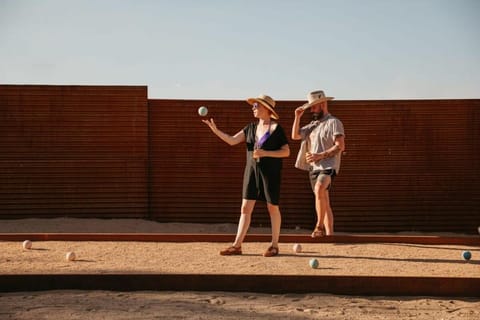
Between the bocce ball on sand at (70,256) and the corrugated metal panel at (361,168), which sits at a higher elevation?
the corrugated metal panel at (361,168)

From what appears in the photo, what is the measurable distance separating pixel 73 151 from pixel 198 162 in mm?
1887

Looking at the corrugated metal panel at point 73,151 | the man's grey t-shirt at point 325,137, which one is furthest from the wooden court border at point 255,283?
the corrugated metal panel at point 73,151

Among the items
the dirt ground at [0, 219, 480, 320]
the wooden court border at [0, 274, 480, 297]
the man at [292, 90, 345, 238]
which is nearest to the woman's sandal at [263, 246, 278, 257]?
the dirt ground at [0, 219, 480, 320]

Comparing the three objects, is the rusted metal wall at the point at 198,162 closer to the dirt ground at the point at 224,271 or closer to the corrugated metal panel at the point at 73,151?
the corrugated metal panel at the point at 73,151

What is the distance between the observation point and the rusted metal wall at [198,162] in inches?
403

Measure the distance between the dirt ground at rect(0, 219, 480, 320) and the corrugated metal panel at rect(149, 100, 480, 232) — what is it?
2734 mm

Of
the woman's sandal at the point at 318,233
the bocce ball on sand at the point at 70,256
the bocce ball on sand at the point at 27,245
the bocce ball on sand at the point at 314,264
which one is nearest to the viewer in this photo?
the bocce ball on sand at the point at 314,264

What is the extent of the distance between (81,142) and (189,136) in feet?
5.34

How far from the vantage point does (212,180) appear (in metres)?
10.5

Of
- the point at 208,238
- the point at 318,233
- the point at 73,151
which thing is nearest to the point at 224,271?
the point at 208,238

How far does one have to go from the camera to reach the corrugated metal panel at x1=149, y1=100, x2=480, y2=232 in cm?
1044

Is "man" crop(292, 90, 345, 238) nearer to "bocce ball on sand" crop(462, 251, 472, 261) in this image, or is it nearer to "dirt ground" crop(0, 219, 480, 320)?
"dirt ground" crop(0, 219, 480, 320)

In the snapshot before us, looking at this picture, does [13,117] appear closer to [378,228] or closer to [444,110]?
[378,228]

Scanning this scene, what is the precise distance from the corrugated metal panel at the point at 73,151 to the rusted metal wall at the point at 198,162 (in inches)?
0.6
